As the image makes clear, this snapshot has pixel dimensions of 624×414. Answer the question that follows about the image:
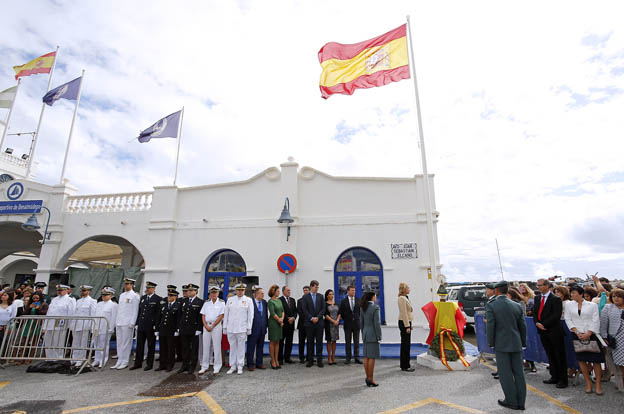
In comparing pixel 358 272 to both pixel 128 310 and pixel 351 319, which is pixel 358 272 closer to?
pixel 351 319

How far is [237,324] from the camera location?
7738mm

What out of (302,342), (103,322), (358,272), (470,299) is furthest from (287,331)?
→ (470,299)

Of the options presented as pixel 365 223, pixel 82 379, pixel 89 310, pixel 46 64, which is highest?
pixel 46 64

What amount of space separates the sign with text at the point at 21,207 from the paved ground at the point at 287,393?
325 inches

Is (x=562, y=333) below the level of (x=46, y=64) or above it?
below

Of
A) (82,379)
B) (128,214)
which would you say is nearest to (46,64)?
(128,214)

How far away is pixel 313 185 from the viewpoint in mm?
11766

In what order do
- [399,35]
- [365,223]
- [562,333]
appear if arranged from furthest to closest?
[365,223] → [399,35] → [562,333]

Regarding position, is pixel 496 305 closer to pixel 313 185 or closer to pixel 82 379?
pixel 313 185

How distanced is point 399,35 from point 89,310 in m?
12.1

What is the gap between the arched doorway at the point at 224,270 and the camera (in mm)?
11836

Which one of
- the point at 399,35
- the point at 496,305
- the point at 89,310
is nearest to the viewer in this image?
the point at 496,305

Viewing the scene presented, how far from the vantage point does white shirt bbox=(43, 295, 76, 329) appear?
8516 mm

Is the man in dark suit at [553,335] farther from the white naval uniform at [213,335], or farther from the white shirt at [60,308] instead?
the white shirt at [60,308]
